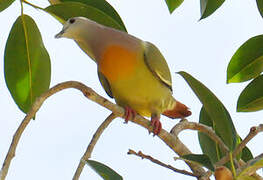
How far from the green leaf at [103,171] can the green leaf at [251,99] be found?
71cm

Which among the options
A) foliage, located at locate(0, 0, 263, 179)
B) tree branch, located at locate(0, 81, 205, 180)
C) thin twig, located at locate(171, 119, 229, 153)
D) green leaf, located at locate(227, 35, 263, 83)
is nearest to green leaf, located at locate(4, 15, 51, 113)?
foliage, located at locate(0, 0, 263, 179)

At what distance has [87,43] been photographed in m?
2.24

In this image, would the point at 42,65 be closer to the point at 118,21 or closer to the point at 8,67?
the point at 8,67

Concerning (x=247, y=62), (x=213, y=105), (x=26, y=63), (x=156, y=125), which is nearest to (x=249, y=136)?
(x=213, y=105)

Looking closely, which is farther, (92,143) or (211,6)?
(211,6)

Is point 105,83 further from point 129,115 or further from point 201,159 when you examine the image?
point 201,159

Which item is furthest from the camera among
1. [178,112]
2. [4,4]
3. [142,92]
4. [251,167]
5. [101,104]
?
[178,112]

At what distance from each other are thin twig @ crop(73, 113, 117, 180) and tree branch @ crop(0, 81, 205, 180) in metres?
0.04

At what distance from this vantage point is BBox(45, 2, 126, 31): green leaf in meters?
2.08

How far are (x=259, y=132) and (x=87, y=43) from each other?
2.68 feet

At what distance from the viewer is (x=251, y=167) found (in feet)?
5.11

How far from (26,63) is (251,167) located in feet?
3.42

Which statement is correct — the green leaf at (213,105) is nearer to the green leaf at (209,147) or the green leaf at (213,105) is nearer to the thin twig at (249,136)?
the thin twig at (249,136)

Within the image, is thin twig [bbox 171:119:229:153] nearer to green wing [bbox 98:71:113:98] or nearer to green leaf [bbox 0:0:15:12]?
green wing [bbox 98:71:113:98]
